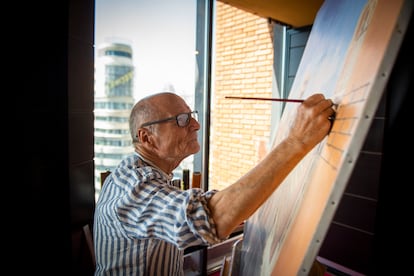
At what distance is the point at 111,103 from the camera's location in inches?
90.1

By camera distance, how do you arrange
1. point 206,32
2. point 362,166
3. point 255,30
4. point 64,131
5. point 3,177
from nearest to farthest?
1. point 3,177
2. point 64,131
3. point 362,166
4. point 206,32
5. point 255,30

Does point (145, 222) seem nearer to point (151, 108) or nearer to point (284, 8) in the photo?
point (151, 108)

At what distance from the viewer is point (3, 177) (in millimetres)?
1454

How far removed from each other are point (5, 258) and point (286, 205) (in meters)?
1.52

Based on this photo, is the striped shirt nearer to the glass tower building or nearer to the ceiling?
the glass tower building

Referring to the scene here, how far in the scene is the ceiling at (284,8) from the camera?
2.36m

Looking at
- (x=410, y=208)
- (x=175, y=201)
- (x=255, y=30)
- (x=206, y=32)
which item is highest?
(x=255, y=30)

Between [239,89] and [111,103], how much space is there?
2676 millimetres

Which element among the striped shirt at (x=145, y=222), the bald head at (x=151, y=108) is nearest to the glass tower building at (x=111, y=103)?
the bald head at (x=151, y=108)

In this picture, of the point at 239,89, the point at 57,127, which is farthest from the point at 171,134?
the point at 239,89

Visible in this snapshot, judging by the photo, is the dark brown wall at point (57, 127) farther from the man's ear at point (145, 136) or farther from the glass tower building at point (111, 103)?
the man's ear at point (145, 136)

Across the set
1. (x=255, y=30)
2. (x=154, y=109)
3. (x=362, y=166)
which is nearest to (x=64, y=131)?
(x=154, y=109)

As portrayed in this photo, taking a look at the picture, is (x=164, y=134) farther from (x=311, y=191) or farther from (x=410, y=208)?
(x=410, y=208)

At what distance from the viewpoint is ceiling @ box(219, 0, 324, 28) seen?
2359 millimetres
